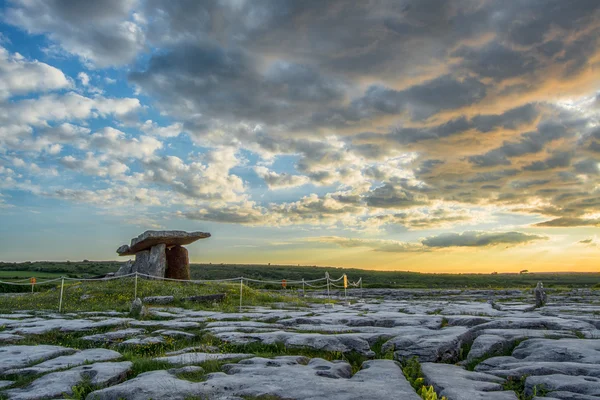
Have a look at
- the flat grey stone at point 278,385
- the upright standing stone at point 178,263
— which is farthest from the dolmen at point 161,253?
the flat grey stone at point 278,385

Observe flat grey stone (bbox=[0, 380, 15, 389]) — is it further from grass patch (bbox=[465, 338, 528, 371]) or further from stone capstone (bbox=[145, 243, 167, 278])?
stone capstone (bbox=[145, 243, 167, 278])

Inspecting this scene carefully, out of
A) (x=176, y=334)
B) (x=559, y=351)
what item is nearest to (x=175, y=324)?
(x=176, y=334)

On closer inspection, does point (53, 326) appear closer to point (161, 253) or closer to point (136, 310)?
point (136, 310)

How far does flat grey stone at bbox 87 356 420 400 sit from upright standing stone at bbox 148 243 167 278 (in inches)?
874

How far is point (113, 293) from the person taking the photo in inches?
872

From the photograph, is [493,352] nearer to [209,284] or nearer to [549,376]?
[549,376]

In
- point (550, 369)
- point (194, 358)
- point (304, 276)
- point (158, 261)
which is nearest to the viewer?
point (550, 369)

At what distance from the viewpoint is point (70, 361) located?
837 cm

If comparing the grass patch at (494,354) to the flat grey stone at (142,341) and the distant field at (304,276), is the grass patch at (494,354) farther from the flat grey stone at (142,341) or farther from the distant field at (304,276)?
the distant field at (304,276)

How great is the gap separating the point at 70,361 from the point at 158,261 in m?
20.5

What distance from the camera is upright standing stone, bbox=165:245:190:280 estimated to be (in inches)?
1171

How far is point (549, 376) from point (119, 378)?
620cm

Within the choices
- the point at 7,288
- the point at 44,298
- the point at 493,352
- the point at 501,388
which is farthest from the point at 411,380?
the point at 7,288

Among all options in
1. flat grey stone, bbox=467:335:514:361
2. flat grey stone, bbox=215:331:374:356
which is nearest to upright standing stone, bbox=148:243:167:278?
flat grey stone, bbox=215:331:374:356
